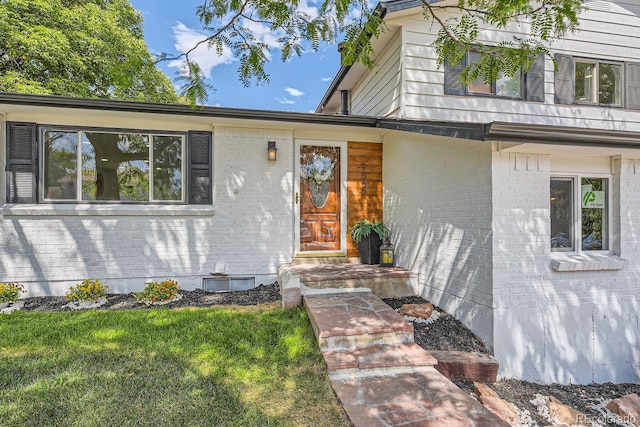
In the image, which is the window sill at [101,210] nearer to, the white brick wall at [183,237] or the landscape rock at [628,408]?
the white brick wall at [183,237]

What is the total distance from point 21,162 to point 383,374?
5919 millimetres

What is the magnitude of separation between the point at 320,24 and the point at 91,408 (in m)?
3.54

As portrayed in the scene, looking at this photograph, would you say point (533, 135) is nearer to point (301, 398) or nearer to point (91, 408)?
point (301, 398)

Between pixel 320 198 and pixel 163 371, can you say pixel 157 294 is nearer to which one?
pixel 163 371

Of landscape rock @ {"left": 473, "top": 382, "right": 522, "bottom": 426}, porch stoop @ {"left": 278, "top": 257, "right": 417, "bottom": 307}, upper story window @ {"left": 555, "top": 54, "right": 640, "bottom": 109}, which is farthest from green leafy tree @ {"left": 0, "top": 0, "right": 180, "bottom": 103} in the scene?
landscape rock @ {"left": 473, "top": 382, "right": 522, "bottom": 426}

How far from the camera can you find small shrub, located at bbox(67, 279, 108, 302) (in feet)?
15.0

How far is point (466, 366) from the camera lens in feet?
10.4

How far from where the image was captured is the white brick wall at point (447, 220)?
11.9 feet

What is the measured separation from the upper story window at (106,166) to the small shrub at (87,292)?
1.38 metres

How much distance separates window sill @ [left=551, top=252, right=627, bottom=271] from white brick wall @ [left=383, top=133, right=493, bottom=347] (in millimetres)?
847

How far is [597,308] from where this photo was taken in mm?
3750

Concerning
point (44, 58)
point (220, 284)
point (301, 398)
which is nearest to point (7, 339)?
point (220, 284)

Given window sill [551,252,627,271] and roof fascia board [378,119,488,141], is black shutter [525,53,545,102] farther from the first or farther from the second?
window sill [551,252,627,271]

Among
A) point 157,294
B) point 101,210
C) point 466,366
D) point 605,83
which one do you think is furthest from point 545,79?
point 101,210
